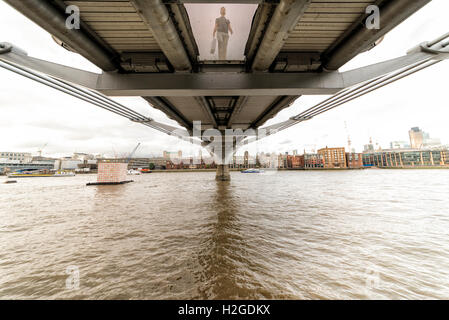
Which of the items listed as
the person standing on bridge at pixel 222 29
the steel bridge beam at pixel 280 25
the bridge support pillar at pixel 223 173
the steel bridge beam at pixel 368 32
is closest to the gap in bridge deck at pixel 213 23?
the person standing on bridge at pixel 222 29

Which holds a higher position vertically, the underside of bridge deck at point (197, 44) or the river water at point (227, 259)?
the underside of bridge deck at point (197, 44)

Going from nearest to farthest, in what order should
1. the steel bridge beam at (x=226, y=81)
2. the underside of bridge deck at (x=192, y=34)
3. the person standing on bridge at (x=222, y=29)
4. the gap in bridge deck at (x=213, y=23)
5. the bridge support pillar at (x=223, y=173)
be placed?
the underside of bridge deck at (x=192, y=34) < the gap in bridge deck at (x=213, y=23) < the person standing on bridge at (x=222, y=29) < the steel bridge beam at (x=226, y=81) < the bridge support pillar at (x=223, y=173)

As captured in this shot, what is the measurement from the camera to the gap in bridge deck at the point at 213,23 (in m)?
4.55

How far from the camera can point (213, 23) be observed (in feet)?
16.5

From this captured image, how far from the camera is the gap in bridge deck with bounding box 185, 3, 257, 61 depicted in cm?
455

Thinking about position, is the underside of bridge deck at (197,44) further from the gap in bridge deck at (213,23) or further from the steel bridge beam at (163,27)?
the gap in bridge deck at (213,23)

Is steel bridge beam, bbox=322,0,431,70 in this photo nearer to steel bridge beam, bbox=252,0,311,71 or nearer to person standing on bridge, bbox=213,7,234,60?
steel bridge beam, bbox=252,0,311,71

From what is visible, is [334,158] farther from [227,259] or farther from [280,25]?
[227,259]

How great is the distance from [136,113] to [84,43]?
7135 millimetres

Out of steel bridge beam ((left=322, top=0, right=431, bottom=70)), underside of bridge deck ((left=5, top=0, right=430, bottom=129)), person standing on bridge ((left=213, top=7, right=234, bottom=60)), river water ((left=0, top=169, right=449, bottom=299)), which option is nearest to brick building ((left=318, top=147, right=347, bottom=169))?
river water ((left=0, top=169, right=449, bottom=299))

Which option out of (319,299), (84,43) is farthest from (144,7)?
(319,299)

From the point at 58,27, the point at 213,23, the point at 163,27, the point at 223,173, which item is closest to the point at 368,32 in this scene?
the point at 213,23
